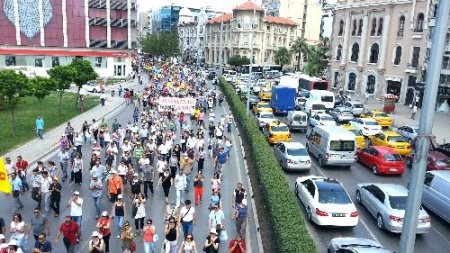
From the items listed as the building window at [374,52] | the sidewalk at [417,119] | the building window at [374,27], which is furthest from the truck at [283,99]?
the building window at [374,27]

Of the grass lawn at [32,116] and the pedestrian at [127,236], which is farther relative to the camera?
the grass lawn at [32,116]

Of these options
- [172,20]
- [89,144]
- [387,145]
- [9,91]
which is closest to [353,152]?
[387,145]

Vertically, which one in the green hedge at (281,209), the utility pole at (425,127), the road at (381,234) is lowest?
the road at (381,234)

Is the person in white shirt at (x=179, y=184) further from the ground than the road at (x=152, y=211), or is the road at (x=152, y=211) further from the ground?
the person in white shirt at (x=179, y=184)

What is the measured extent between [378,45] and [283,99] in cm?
2308

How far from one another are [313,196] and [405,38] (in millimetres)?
43242

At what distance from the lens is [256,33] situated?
10088 cm

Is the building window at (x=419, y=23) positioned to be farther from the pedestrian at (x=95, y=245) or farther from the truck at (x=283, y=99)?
the pedestrian at (x=95, y=245)

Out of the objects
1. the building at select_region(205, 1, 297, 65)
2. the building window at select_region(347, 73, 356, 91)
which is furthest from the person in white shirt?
the building at select_region(205, 1, 297, 65)

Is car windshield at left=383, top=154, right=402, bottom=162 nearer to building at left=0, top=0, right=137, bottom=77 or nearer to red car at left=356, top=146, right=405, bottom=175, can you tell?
red car at left=356, top=146, right=405, bottom=175

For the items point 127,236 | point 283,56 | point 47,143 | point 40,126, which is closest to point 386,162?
point 127,236

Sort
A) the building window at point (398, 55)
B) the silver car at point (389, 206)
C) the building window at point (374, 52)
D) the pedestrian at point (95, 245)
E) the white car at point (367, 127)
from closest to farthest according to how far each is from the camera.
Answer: the pedestrian at point (95, 245), the silver car at point (389, 206), the white car at point (367, 127), the building window at point (398, 55), the building window at point (374, 52)

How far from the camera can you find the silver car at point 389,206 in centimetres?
1384

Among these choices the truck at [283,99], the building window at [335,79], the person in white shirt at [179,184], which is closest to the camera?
the person in white shirt at [179,184]
